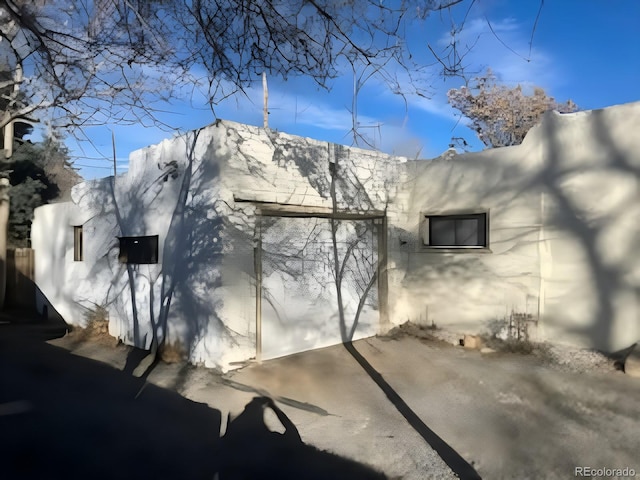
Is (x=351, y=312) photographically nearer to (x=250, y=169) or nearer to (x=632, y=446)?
(x=250, y=169)

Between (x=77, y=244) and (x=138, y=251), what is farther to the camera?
(x=77, y=244)

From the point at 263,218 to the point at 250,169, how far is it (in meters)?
0.77

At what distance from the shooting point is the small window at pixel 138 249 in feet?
25.6

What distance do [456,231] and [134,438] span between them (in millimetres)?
6139

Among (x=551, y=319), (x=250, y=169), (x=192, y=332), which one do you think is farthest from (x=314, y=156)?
(x=551, y=319)

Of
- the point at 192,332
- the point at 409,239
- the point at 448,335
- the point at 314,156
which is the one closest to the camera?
the point at 192,332

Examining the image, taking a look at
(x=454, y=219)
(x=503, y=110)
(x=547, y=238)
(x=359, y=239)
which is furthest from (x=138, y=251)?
(x=503, y=110)

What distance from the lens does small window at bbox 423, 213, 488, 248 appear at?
8.10 metres

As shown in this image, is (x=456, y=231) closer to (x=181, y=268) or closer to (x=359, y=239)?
(x=359, y=239)

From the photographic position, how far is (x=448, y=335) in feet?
27.1

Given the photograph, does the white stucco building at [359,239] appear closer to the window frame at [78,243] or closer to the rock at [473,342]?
the rock at [473,342]

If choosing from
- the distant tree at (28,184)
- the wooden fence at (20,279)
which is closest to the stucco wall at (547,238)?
the wooden fence at (20,279)

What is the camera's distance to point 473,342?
7824 mm

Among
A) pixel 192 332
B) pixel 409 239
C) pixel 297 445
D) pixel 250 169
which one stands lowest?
pixel 297 445
